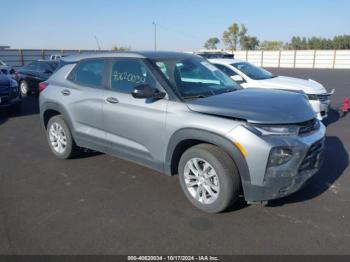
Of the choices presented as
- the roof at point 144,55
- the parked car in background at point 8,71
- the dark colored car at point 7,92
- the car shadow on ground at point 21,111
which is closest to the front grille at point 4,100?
the dark colored car at point 7,92

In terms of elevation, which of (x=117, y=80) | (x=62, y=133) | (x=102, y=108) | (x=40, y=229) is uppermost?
(x=117, y=80)

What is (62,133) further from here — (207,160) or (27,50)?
(27,50)

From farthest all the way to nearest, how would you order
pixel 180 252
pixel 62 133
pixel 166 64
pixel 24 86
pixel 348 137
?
pixel 24 86, pixel 348 137, pixel 62 133, pixel 166 64, pixel 180 252

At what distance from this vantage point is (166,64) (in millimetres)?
4391

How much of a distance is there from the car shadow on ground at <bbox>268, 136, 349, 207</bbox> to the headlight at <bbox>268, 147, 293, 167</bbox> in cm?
70

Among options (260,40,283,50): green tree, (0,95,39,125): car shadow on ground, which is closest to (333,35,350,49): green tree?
(260,40,283,50): green tree

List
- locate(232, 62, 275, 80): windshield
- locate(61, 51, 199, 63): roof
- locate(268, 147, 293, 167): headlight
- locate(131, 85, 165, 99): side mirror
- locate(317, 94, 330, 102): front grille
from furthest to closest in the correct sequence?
locate(232, 62, 275, 80): windshield < locate(317, 94, 330, 102): front grille < locate(61, 51, 199, 63): roof < locate(131, 85, 165, 99): side mirror < locate(268, 147, 293, 167): headlight

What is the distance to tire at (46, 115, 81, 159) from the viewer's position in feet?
18.1

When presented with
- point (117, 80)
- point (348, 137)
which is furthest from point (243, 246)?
point (348, 137)

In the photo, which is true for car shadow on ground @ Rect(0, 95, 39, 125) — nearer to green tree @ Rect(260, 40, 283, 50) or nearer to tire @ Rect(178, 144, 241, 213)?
tire @ Rect(178, 144, 241, 213)

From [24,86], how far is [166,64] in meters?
11.7

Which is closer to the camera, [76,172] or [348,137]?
[76,172]

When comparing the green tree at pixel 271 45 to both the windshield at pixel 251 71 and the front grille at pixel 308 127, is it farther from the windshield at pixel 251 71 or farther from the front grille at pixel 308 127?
the front grille at pixel 308 127

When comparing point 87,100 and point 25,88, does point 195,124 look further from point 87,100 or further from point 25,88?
point 25,88
